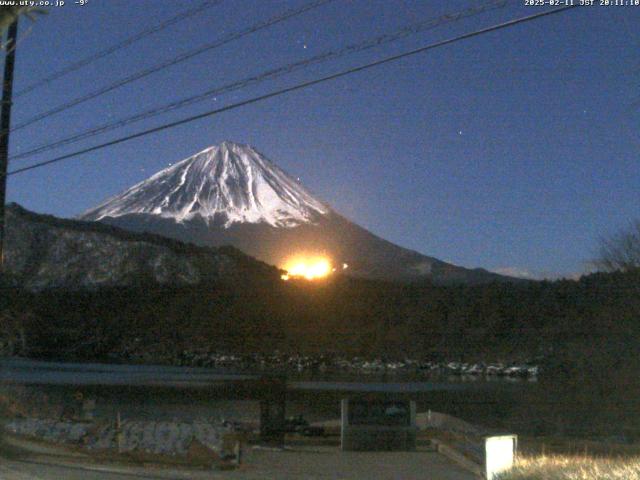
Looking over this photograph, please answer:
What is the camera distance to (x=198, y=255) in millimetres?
126188

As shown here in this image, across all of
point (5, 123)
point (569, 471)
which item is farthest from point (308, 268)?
point (569, 471)

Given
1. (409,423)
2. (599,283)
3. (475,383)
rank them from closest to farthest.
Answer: (409,423) → (599,283) → (475,383)

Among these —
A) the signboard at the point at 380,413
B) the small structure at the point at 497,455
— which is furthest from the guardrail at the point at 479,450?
the signboard at the point at 380,413

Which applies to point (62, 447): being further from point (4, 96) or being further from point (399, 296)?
point (399, 296)

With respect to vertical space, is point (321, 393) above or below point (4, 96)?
below

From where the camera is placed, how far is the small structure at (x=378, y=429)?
67.1 ft

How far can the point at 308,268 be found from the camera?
477 ft

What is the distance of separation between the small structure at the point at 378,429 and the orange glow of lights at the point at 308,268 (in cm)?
10244

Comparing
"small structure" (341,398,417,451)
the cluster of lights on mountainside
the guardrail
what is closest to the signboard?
"small structure" (341,398,417,451)

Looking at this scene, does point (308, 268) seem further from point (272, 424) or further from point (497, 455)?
point (497, 455)

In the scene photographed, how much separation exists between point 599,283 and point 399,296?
196 ft

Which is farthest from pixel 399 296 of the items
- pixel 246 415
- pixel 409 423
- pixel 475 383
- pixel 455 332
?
pixel 409 423

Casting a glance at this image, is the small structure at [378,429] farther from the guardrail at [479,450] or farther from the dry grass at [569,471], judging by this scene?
the dry grass at [569,471]

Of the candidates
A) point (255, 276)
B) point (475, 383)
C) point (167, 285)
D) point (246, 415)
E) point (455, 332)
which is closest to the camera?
point (246, 415)
